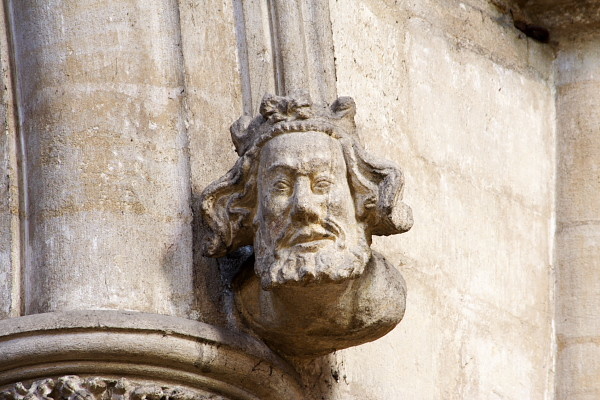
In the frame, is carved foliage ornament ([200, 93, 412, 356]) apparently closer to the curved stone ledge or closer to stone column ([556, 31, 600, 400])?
the curved stone ledge

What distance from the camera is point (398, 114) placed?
4582 mm

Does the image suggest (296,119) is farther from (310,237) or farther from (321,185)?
(310,237)

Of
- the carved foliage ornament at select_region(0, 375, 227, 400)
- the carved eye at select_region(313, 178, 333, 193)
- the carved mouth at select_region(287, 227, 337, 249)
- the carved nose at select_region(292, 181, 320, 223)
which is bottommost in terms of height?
the carved foliage ornament at select_region(0, 375, 227, 400)

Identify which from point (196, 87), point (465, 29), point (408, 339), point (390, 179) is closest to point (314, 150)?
point (390, 179)

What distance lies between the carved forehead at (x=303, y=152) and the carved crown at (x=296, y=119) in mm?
16

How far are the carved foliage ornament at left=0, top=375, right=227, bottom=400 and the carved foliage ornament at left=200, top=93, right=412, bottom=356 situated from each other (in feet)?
0.94

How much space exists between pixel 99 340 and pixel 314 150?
1.81 ft

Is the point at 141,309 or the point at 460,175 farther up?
the point at 460,175

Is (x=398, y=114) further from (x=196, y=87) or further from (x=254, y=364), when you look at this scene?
(x=254, y=364)

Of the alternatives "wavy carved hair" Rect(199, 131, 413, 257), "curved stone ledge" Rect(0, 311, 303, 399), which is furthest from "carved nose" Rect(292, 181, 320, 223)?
"curved stone ledge" Rect(0, 311, 303, 399)

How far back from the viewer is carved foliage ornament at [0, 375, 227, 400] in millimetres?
3752

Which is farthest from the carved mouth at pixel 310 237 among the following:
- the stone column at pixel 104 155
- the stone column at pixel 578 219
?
the stone column at pixel 578 219

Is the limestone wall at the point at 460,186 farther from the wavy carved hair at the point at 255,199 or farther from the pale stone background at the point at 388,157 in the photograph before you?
the wavy carved hair at the point at 255,199

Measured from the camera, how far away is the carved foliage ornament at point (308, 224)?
147 inches
